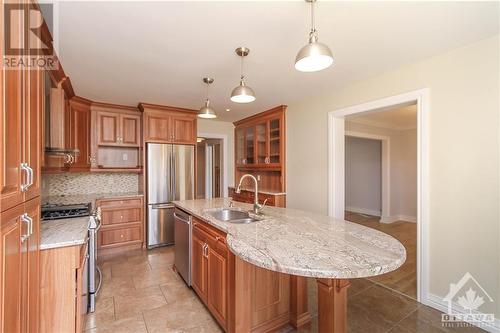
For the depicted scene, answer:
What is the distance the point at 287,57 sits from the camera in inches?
88.0

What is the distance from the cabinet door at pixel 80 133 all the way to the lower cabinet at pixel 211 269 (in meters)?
2.43

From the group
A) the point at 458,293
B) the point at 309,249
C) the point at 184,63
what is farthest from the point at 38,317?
the point at 458,293

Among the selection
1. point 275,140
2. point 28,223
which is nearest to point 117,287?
point 28,223

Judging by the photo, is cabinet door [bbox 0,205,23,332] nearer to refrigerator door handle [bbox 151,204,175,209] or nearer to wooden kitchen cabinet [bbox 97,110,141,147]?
refrigerator door handle [bbox 151,204,175,209]

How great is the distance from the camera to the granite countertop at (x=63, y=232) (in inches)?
60.6

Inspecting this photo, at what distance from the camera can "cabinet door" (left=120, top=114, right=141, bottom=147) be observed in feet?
13.0

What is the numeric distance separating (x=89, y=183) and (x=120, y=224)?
3.08ft

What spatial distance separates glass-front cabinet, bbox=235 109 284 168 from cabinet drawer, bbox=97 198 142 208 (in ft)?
6.86

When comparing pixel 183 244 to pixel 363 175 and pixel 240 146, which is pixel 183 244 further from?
pixel 363 175

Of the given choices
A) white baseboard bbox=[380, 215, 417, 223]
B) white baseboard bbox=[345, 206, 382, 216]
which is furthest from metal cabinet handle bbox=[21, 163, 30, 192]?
white baseboard bbox=[345, 206, 382, 216]

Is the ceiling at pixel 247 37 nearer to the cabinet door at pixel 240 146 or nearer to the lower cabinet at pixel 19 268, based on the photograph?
the lower cabinet at pixel 19 268

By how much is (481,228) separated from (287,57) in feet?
7.28

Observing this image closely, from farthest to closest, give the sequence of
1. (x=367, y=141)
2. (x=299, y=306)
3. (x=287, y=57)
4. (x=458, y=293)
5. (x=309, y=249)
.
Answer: (x=367, y=141)
(x=287, y=57)
(x=458, y=293)
(x=299, y=306)
(x=309, y=249)

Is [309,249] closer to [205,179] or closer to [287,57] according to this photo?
[287,57]
